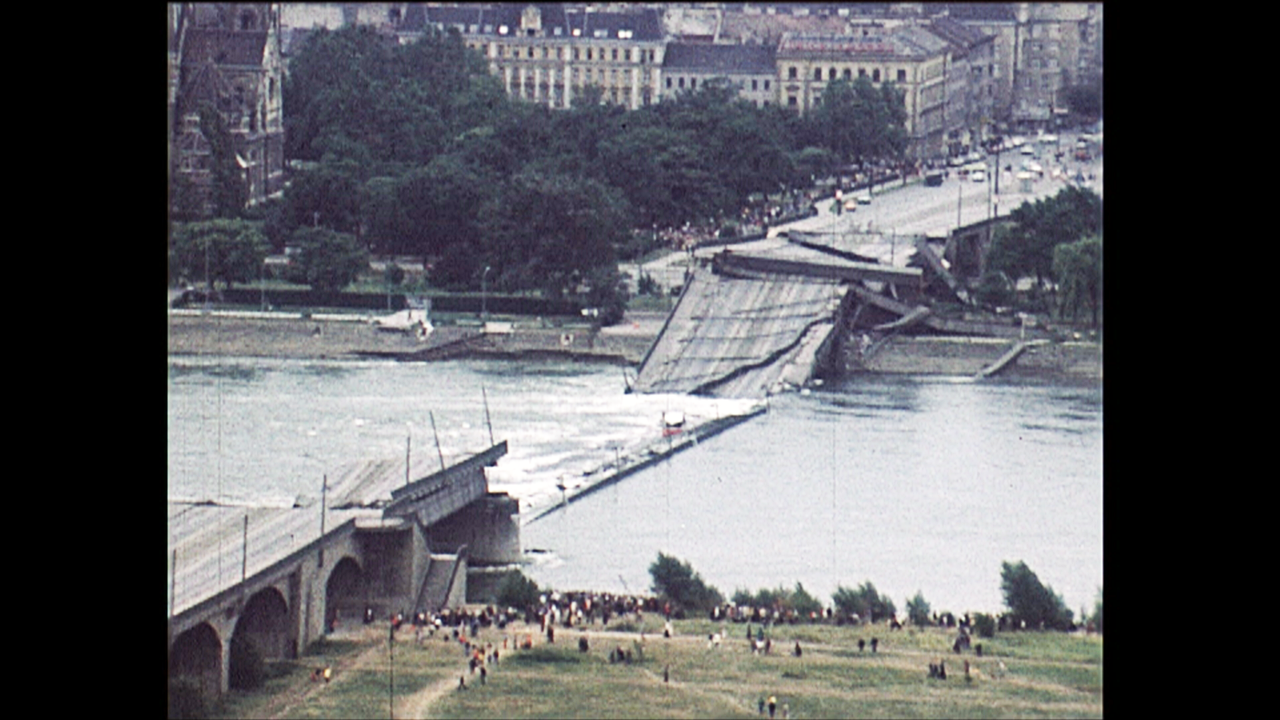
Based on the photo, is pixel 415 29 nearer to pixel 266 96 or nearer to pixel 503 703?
pixel 266 96

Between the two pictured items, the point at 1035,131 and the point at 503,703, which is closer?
the point at 503,703

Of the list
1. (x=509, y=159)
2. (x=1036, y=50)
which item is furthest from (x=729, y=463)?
(x=1036, y=50)

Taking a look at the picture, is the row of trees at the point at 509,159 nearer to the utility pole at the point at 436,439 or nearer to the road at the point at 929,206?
the road at the point at 929,206

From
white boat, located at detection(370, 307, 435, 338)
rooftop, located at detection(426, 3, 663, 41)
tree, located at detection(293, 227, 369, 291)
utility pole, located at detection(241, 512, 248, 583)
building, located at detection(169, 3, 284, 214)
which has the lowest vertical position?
utility pole, located at detection(241, 512, 248, 583)

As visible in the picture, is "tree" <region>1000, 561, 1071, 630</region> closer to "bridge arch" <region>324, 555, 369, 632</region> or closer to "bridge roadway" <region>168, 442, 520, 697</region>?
"bridge roadway" <region>168, 442, 520, 697</region>

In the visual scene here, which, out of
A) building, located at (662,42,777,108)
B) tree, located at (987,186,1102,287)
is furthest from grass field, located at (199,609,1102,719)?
building, located at (662,42,777,108)
